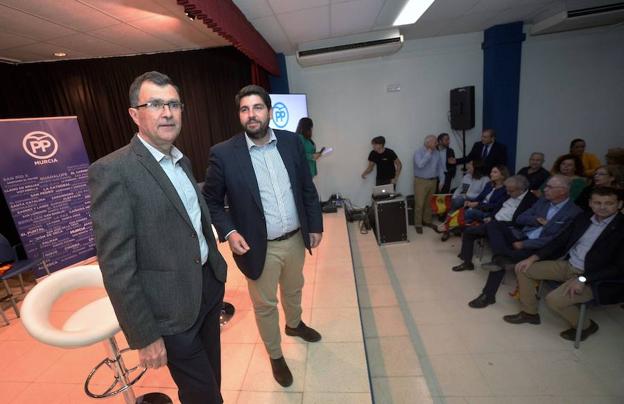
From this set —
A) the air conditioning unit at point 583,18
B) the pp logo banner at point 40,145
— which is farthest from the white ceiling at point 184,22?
the pp logo banner at point 40,145

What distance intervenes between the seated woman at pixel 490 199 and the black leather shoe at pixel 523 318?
4.38 ft

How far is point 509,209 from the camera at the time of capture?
3.20 m

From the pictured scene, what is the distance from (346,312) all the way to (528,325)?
1.61m

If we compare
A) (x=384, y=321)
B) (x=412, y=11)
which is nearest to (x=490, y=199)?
(x=384, y=321)

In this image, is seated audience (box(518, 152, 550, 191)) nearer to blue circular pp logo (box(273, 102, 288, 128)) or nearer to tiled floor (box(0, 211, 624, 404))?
tiled floor (box(0, 211, 624, 404))

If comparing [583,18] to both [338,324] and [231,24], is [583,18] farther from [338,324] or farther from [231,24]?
[338,324]

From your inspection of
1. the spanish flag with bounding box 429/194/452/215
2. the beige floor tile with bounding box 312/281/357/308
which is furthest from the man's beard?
the spanish flag with bounding box 429/194/452/215

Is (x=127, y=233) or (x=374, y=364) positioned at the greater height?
(x=127, y=233)

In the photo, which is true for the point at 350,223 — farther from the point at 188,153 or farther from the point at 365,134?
the point at 188,153

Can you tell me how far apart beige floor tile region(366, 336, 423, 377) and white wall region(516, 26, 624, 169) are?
15.0 ft

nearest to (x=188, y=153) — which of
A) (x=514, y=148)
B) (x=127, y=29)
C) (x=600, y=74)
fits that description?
(x=127, y=29)

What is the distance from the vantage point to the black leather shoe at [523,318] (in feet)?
8.22

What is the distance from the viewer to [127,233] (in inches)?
35.4

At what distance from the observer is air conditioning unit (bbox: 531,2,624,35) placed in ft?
13.1
